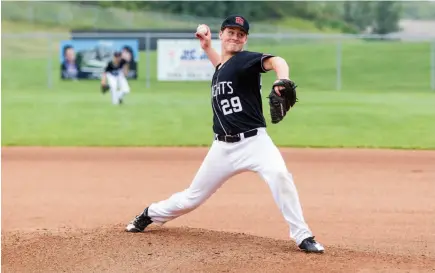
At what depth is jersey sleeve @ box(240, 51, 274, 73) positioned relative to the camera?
529cm

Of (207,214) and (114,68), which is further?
(114,68)

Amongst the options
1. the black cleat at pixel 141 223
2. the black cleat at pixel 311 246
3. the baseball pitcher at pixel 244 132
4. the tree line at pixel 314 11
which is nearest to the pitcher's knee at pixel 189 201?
the baseball pitcher at pixel 244 132

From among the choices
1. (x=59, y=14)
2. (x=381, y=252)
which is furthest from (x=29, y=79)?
(x=381, y=252)

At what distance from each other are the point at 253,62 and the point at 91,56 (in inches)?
977

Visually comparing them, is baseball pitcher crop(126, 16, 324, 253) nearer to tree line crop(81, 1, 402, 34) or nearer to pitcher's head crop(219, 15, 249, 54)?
pitcher's head crop(219, 15, 249, 54)

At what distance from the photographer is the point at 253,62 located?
5.33 m

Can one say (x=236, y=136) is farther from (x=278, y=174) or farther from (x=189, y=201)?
(x=189, y=201)

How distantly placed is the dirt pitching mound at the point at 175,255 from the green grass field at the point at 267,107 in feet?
29.6

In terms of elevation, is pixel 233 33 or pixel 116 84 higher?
pixel 233 33

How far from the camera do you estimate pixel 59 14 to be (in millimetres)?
41688

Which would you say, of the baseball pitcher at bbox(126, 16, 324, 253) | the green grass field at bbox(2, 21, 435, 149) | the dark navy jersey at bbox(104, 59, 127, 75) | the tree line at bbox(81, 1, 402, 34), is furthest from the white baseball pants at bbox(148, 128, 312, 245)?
the tree line at bbox(81, 1, 402, 34)

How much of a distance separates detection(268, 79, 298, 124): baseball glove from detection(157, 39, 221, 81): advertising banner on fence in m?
22.0

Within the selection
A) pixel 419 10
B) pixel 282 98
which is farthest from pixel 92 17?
pixel 282 98

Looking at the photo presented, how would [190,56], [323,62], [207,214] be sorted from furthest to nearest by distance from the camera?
Answer: 1. [323,62]
2. [190,56]
3. [207,214]
